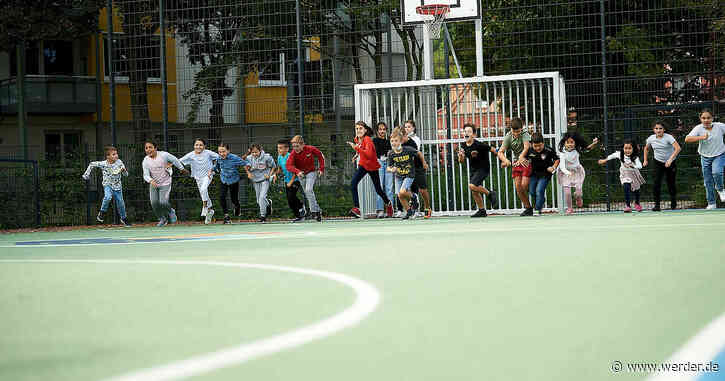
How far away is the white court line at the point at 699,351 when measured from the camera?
8.98ft

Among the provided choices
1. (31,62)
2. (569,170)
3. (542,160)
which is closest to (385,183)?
(542,160)

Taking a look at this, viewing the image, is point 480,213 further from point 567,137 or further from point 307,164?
point 307,164

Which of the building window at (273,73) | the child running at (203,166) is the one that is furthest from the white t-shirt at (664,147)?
the child running at (203,166)

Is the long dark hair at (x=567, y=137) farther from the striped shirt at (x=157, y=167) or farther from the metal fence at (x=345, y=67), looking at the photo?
the striped shirt at (x=157, y=167)

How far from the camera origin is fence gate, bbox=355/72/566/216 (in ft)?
51.9

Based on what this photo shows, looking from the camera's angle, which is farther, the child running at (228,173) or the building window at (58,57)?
the building window at (58,57)

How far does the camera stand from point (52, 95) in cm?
3095

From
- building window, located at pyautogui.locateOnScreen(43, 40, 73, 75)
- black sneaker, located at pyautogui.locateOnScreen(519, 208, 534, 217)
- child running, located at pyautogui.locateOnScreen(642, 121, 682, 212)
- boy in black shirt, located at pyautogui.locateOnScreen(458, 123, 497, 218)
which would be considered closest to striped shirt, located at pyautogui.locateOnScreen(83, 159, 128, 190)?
boy in black shirt, located at pyautogui.locateOnScreen(458, 123, 497, 218)

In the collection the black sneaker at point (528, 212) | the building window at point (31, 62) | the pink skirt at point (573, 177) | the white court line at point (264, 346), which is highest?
the building window at point (31, 62)

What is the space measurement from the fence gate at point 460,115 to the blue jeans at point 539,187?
55cm

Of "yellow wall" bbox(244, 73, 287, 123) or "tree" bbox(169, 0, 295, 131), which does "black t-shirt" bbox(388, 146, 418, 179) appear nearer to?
"yellow wall" bbox(244, 73, 287, 123)

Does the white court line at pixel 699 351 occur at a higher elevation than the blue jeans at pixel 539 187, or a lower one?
lower

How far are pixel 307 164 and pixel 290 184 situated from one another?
465 millimetres

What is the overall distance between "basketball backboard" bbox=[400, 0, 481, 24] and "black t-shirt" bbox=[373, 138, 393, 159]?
85.3 inches
